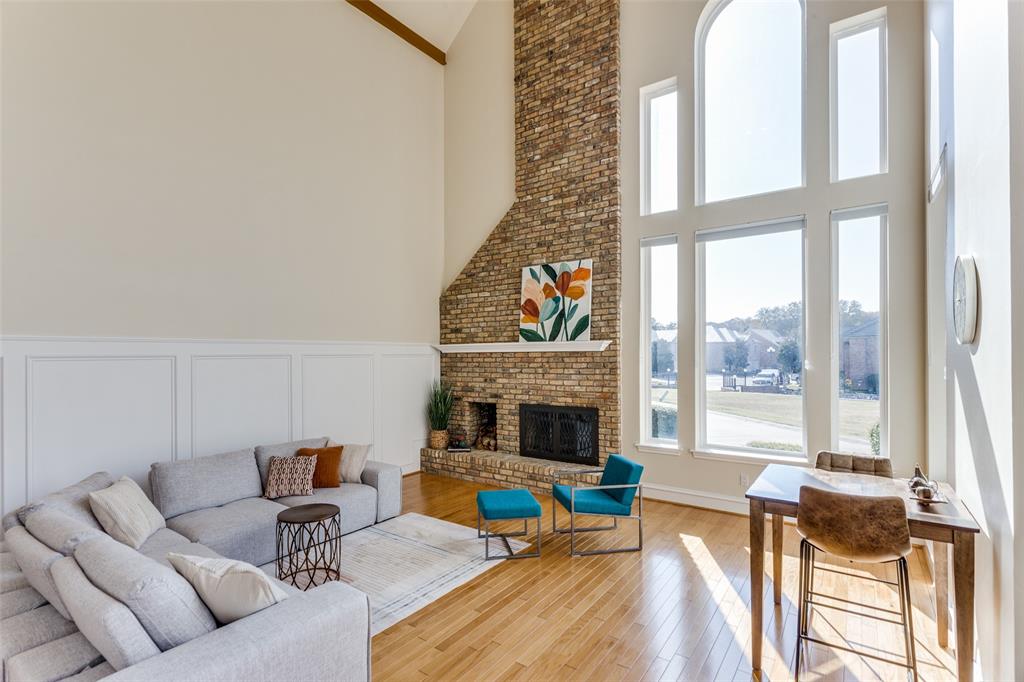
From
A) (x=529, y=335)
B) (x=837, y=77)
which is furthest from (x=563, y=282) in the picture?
(x=837, y=77)

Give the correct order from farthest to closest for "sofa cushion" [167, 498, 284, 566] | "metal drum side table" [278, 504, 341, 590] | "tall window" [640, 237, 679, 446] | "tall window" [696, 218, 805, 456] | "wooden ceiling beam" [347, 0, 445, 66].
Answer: "wooden ceiling beam" [347, 0, 445, 66] < "tall window" [640, 237, 679, 446] < "tall window" [696, 218, 805, 456] < "sofa cushion" [167, 498, 284, 566] < "metal drum side table" [278, 504, 341, 590]

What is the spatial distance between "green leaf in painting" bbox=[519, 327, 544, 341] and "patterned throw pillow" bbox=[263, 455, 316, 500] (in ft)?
9.42

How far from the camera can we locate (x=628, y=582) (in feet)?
11.3

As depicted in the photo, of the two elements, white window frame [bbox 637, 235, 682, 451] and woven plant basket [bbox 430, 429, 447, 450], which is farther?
woven plant basket [bbox 430, 429, 447, 450]

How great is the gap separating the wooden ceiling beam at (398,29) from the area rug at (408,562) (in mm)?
5988

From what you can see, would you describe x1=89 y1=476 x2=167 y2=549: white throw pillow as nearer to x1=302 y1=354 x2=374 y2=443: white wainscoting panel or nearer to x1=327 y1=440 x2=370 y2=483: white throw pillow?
x1=327 y1=440 x2=370 y2=483: white throw pillow

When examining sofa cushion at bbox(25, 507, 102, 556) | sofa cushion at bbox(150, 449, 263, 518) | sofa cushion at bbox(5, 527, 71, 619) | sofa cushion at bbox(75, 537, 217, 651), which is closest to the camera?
sofa cushion at bbox(75, 537, 217, 651)

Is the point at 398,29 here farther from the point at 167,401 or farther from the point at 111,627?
the point at 111,627

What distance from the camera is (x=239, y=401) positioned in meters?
4.88

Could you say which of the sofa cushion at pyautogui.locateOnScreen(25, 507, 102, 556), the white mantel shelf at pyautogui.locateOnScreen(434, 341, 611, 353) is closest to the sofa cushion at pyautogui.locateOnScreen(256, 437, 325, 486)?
the sofa cushion at pyautogui.locateOnScreen(25, 507, 102, 556)

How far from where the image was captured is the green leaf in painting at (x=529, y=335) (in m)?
6.12

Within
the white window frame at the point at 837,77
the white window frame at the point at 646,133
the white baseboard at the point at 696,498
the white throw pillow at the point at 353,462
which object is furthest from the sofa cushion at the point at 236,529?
the white window frame at the point at 837,77

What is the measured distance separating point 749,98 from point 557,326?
3.09 metres

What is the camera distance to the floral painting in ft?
18.9
